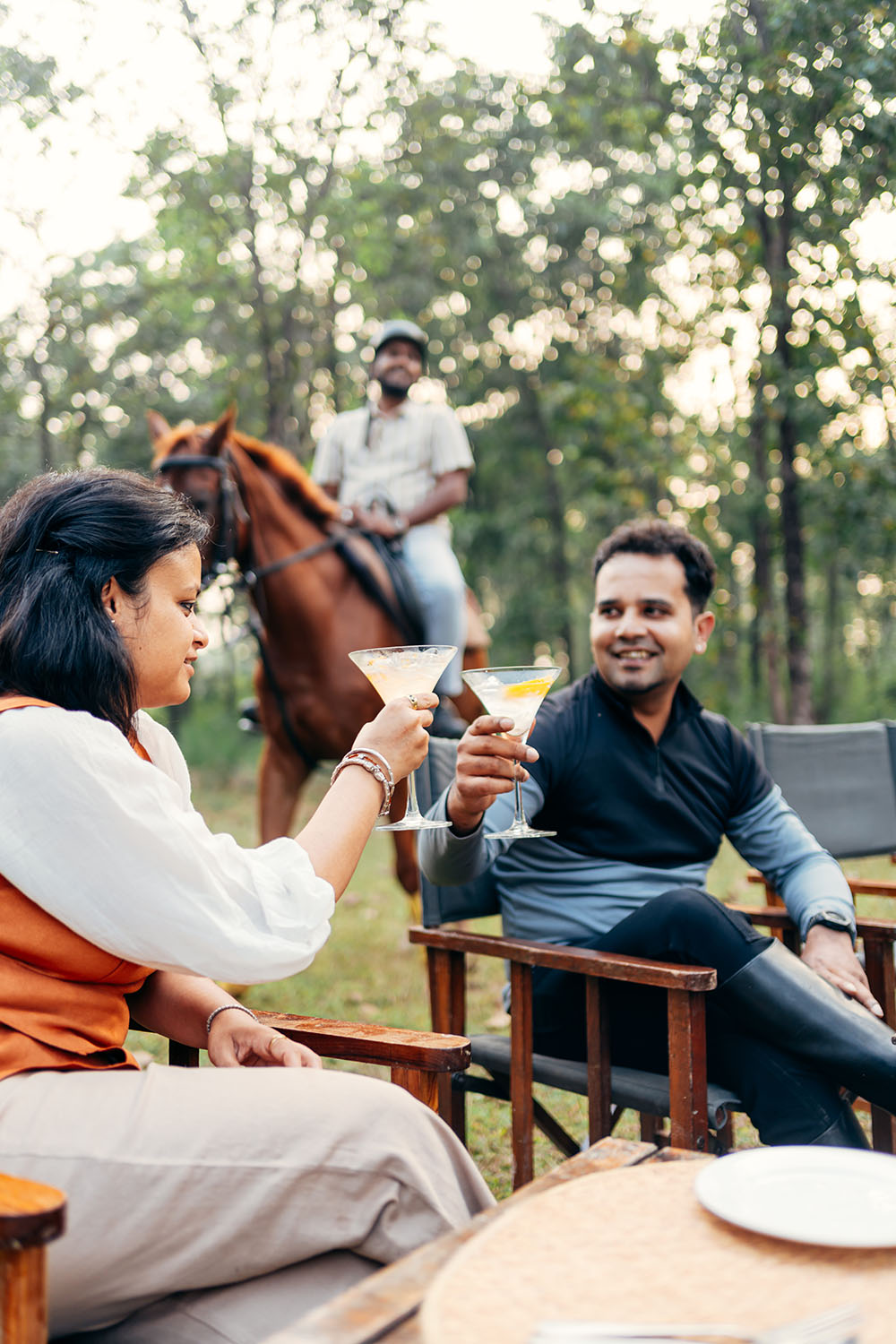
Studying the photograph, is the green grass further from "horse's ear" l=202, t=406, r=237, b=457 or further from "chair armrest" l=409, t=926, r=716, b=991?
"horse's ear" l=202, t=406, r=237, b=457

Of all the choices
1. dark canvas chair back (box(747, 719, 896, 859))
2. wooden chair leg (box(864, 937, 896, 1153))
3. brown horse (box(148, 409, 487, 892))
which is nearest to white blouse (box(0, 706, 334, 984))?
wooden chair leg (box(864, 937, 896, 1153))

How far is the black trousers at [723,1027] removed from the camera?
2.23 meters

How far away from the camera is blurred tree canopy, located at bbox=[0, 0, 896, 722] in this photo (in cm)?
870

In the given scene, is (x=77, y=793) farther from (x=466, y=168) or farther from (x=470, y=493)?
(x=470, y=493)

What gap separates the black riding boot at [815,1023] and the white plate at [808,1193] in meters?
0.84

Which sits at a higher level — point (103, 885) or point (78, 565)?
point (78, 565)

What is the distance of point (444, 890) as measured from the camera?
271cm

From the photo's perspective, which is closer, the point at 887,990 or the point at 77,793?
the point at 77,793

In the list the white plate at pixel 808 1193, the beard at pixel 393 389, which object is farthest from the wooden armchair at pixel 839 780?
the beard at pixel 393 389

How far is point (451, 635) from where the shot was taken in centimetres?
560

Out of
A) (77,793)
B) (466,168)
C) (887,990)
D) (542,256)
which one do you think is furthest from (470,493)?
(77,793)

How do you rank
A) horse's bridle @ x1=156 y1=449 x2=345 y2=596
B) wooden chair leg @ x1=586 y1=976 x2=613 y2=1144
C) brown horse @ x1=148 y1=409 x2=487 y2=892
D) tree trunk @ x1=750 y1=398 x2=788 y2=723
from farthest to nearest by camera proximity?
tree trunk @ x1=750 y1=398 x2=788 y2=723, brown horse @ x1=148 y1=409 x2=487 y2=892, horse's bridle @ x1=156 y1=449 x2=345 y2=596, wooden chair leg @ x1=586 y1=976 x2=613 y2=1144

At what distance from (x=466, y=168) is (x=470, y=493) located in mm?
5459

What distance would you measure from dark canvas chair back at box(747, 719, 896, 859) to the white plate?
217cm
